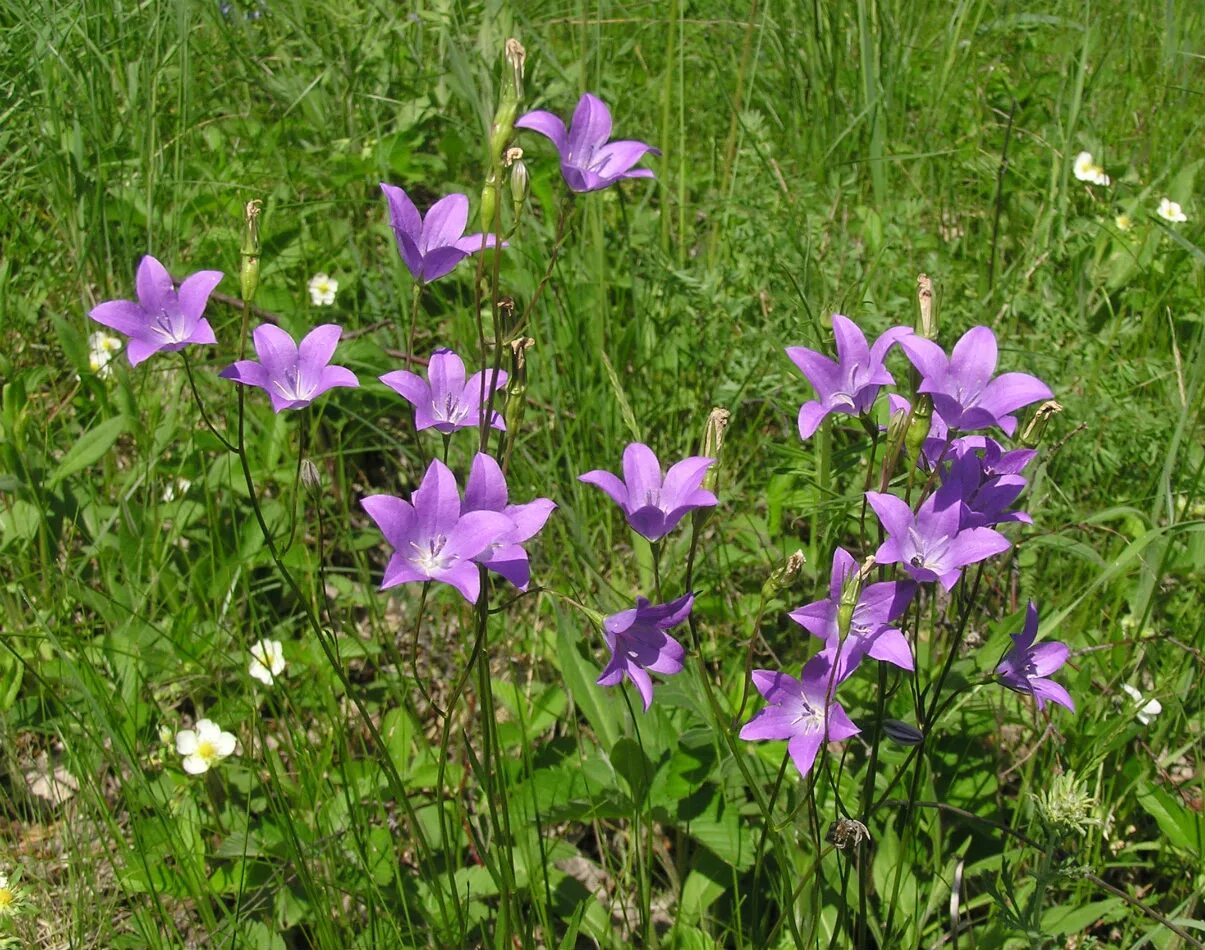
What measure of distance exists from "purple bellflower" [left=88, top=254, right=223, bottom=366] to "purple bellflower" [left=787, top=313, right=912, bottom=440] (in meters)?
0.83

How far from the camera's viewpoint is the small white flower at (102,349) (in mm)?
3320

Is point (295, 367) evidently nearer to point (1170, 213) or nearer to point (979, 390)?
point (979, 390)

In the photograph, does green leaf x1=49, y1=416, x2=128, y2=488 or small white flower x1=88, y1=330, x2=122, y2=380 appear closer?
green leaf x1=49, y1=416, x2=128, y2=488

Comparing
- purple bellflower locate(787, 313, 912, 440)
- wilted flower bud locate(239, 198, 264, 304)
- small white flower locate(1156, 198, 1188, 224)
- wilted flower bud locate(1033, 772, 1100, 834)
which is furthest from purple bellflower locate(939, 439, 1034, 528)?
small white flower locate(1156, 198, 1188, 224)

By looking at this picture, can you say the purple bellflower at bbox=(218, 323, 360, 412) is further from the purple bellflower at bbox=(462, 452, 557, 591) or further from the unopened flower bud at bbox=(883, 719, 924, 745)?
the unopened flower bud at bbox=(883, 719, 924, 745)

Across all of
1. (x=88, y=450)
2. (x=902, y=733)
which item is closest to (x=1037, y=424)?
(x=902, y=733)

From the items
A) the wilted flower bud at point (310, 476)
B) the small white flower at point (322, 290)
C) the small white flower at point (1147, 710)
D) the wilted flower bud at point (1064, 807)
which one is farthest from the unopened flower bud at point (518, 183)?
the small white flower at point (322, 290)

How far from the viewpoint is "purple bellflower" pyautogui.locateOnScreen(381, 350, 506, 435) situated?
1.68 metres

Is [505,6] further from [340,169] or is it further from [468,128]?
[340,169]

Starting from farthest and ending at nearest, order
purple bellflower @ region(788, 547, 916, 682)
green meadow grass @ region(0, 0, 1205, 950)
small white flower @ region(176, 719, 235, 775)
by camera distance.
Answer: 1. small white flower @ region(176, 719, 235, 775)
2. green meadow grass @ region(0, 0, 1205, 950)
3. purple bellflower @ region(788, 547, 916, 682)

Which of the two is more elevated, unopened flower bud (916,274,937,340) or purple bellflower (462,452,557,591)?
unopened flower bud (916,274,937,340)

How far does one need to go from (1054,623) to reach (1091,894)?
0.53m

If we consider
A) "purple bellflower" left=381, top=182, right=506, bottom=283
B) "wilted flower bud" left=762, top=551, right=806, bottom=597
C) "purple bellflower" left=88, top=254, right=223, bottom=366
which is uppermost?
"purple bellflower" left=381, top=182, right=506, bottom=283

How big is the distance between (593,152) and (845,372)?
1.66 ft
